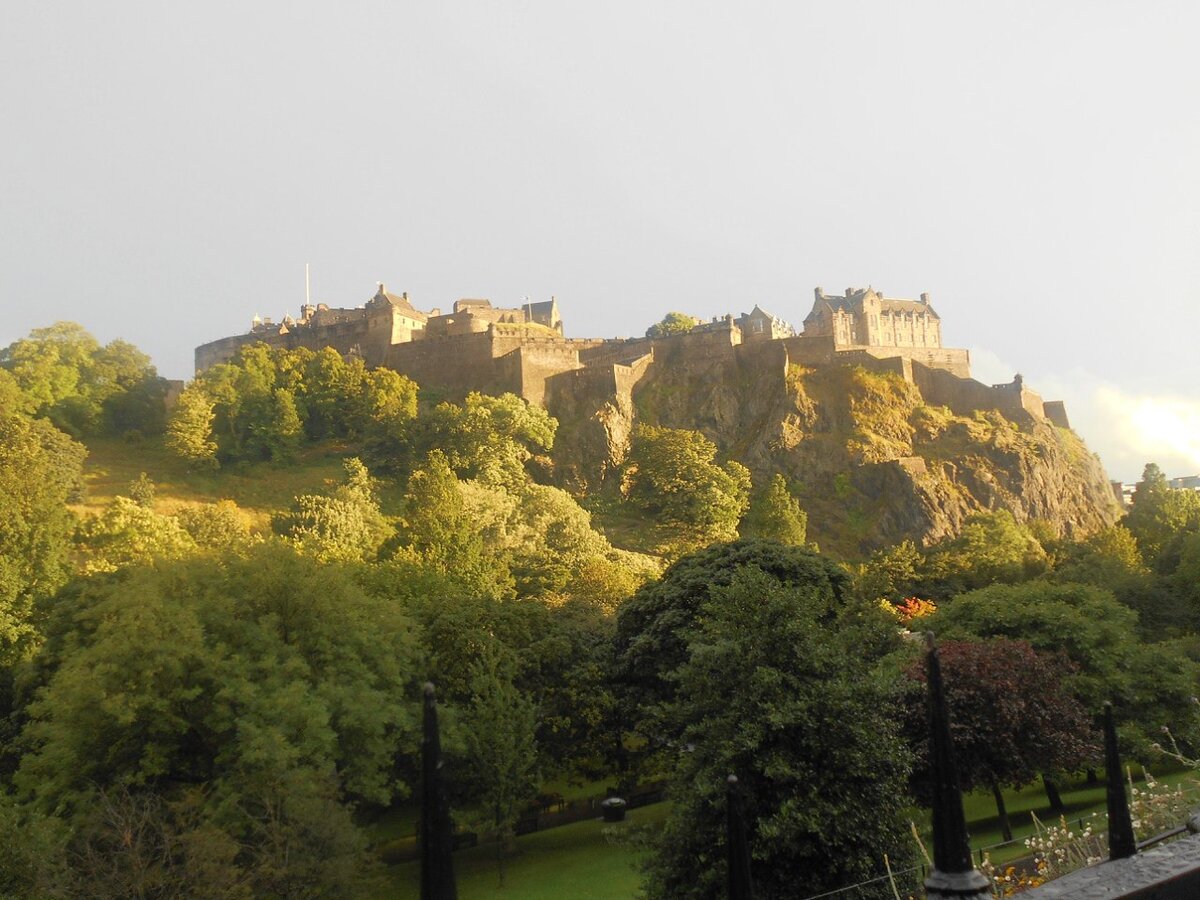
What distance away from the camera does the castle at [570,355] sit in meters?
63.9

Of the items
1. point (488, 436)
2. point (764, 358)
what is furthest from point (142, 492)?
point (764, 358)

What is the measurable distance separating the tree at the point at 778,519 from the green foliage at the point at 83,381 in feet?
125

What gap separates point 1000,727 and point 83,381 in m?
59.3

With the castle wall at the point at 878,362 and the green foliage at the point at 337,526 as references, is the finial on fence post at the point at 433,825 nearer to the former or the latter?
the green foliage at the point at 337,526

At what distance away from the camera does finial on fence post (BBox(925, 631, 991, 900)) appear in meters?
4.57

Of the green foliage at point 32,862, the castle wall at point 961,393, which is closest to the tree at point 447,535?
the green foliage at point 32,862

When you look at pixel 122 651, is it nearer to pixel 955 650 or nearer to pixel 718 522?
pixel 955 650

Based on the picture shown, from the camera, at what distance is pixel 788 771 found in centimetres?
1453

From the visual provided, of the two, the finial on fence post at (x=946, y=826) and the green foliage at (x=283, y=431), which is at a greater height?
the green foliage at (x=283, y=431)

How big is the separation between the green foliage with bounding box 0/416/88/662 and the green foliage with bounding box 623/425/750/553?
30197mm

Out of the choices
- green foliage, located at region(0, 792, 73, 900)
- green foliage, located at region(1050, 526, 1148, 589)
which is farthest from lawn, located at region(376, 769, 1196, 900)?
green foliage, located at region(1050, 526, 1148, 589)

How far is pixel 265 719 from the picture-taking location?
1973 cm

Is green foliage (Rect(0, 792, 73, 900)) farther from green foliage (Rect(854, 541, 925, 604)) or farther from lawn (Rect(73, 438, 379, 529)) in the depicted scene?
green foliage (Rect(854, 541, 925, 604))

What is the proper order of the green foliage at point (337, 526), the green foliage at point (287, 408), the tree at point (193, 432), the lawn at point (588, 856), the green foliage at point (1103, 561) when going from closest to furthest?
the lawn at point (588, 856)
the green foliage at point (337, 526)
the green foliage at point (1103, 561)
the tree at point (193, 432)
the green foliage at point (287, 408)
